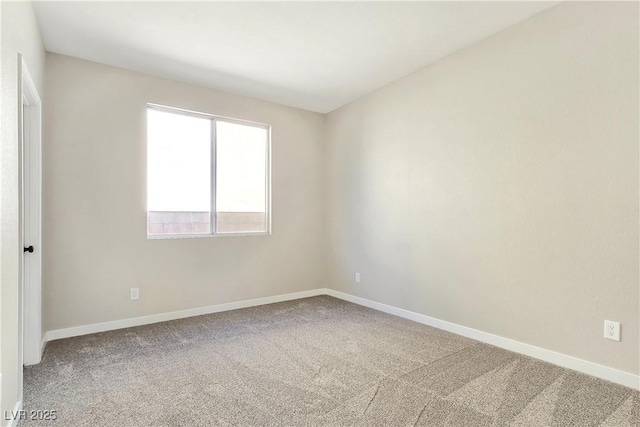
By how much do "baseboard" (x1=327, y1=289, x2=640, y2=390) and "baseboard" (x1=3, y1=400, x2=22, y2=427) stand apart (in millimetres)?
3208

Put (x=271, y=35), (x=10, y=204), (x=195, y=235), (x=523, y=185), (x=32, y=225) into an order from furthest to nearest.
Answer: (x=195, y=235) → (x=271, y=35) → (x=523, y=185) → (x=32, y=225) → (x=10, y=204)

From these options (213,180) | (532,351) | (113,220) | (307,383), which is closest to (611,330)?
(532,351)

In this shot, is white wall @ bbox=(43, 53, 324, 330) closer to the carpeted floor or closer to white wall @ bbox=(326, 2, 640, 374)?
A: the carpeted floor

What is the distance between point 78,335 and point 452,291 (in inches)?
140

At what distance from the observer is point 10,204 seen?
173 cm

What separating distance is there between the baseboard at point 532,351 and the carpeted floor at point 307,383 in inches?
3.0

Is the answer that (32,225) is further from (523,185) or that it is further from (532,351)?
(532,351)

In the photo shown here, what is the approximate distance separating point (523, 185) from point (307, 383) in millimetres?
2273

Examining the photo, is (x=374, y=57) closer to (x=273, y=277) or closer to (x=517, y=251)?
(x=517, y=251)

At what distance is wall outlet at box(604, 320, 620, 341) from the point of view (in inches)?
89.7

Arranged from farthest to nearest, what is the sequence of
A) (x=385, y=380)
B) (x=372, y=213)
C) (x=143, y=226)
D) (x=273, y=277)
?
(x=273, y=277)
(x=372, y=213)
(x=143, y=226)
(x=385, y=380)

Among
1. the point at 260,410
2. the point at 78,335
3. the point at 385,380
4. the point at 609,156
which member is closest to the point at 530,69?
the point at 609,156

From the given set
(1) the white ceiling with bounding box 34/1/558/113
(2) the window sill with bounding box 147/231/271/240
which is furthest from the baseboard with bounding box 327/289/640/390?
(1) the white ceiling with bounding box 34/1/558/113

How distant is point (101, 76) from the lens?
330 cm
